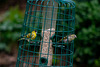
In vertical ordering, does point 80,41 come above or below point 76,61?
above

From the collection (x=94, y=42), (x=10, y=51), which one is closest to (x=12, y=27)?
(x=10, y=51)

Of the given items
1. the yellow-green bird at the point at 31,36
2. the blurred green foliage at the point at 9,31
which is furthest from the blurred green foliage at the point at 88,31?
the yellow-green bird at the point at 31,36

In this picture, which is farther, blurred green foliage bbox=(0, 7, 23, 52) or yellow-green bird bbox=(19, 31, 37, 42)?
blurred green foliage bbox=(0, 7, 23, 52)

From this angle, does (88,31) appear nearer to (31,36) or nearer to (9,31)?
(31,36)

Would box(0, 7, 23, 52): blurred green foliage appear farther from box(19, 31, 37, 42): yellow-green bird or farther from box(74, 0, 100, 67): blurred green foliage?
box(19, 31, 37, 42): yellow-green bird

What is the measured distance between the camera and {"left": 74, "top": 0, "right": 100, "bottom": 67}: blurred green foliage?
6.39 m

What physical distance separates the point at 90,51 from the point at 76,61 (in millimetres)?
777

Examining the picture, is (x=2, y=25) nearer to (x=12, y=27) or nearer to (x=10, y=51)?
(x=12, y=27)

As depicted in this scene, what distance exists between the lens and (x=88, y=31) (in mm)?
6359

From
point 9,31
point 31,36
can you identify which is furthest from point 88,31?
point 9,31

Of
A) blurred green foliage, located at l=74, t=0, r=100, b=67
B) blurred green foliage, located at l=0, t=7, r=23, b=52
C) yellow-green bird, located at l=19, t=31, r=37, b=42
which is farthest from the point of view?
blurred green foliage, located at l=0, t=7, r=23, b=52

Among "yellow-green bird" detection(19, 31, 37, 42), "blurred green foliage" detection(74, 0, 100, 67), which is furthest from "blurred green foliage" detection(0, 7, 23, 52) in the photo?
"yellow-green bird" detection(19, 31, 37, 42)

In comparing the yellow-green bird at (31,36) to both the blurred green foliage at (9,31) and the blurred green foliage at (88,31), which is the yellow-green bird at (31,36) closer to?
the blurred green foliage at (88,31)

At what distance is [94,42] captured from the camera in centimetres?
648
